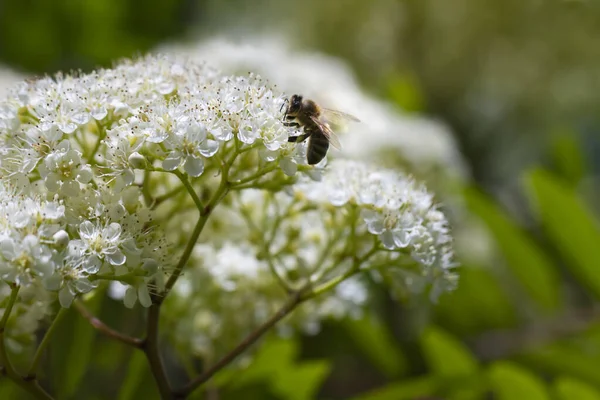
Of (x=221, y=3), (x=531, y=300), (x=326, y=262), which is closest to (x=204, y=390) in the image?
(x=326, y=262)

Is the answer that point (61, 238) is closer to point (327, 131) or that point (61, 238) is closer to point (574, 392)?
point (327, 131)

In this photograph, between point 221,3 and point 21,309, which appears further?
point 221,3

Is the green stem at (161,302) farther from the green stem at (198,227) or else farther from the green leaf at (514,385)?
the green leaf at (514,385)

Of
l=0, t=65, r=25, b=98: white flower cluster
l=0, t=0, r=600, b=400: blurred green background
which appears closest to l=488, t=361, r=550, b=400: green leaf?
l=0, t=0, r=600, b=400: blurred green background

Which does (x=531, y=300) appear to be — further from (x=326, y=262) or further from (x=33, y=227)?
(x=33, y=227)

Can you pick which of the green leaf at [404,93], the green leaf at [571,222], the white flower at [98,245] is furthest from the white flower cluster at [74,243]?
the green leaf at [404,93]

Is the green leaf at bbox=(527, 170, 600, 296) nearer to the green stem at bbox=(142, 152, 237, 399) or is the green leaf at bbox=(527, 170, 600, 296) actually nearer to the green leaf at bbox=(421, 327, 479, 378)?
the green leaf at bbox=(421, 327, 479, 378)

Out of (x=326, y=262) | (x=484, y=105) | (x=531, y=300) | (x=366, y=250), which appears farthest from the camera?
(x=484, y=105)

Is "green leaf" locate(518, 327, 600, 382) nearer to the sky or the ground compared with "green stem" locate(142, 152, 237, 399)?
nearer to the sky
